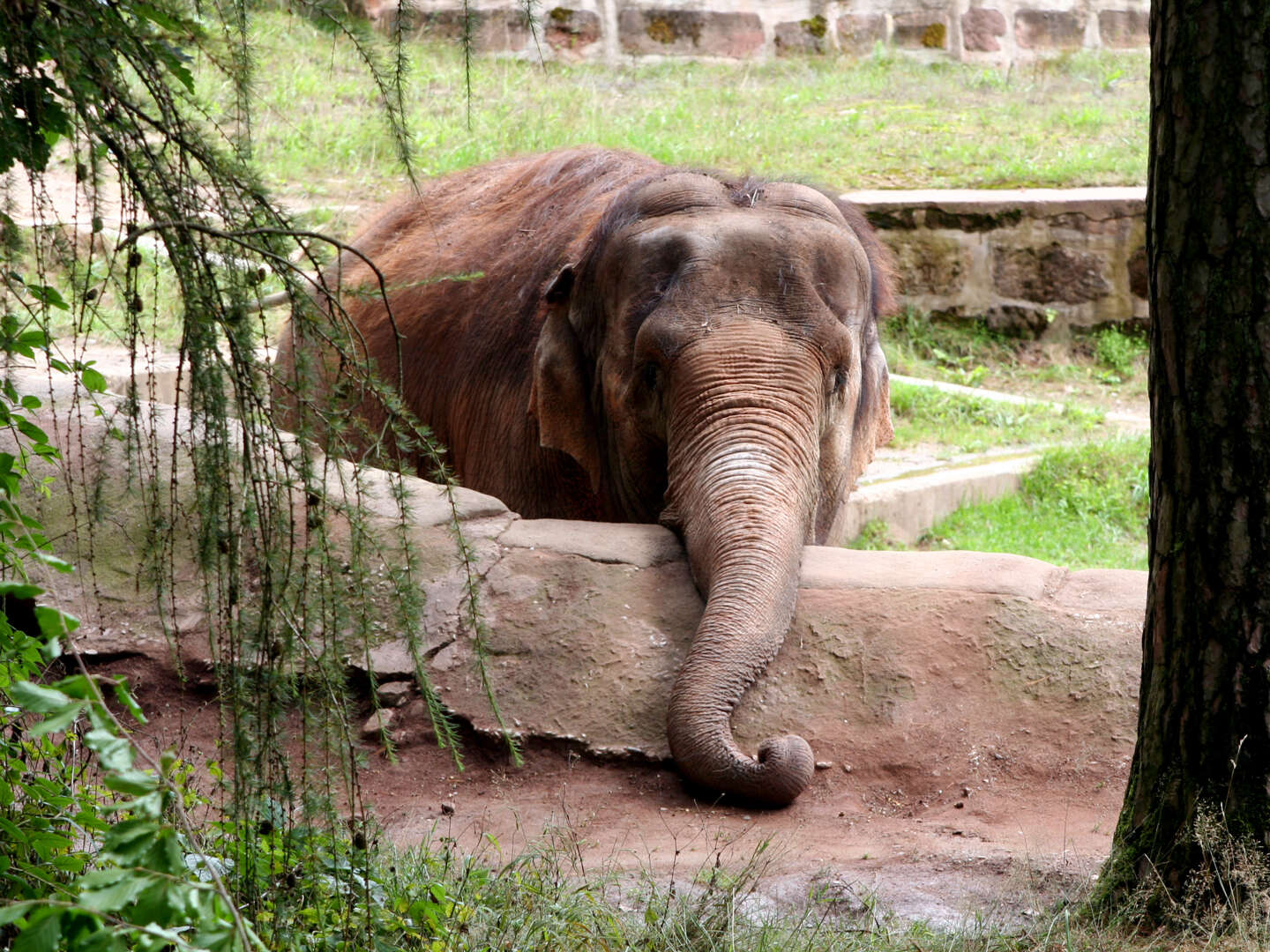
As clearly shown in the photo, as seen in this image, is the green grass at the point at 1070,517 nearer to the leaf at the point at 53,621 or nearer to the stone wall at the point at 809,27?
the leaf at the point at 53,621

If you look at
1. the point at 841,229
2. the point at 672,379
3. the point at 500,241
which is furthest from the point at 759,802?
the point at 500,241

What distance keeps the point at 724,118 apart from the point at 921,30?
462cm

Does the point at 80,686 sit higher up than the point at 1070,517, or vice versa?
the point at 80,686

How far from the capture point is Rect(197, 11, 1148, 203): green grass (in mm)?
13477

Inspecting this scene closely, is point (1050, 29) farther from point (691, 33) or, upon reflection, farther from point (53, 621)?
point (53, 621)

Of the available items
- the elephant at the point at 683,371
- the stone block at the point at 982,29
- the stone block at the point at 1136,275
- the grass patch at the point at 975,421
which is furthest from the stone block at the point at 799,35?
the elephant at the point at 683,371

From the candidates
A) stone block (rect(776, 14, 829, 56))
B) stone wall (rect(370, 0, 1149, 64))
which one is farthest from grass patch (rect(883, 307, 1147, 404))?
stone block (rect(776, 14, 829, 56))

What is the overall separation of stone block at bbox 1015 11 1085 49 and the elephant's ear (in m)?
13.8

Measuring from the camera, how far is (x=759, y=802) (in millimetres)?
4531

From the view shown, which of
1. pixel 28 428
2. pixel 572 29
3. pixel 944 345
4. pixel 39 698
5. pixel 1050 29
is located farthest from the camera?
pixel 1050 29

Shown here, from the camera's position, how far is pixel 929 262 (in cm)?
1307

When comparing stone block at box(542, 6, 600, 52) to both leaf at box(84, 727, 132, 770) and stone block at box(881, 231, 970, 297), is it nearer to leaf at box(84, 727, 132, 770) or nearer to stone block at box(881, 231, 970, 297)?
stone block at box(881, 231, 970, 297)

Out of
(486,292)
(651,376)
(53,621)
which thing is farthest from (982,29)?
(53,621)

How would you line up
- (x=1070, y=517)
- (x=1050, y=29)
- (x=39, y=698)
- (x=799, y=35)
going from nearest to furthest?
(x=39, y=698) < (x=1070, y=517) < (x=799, y=35) < (x=1050, y=29)
